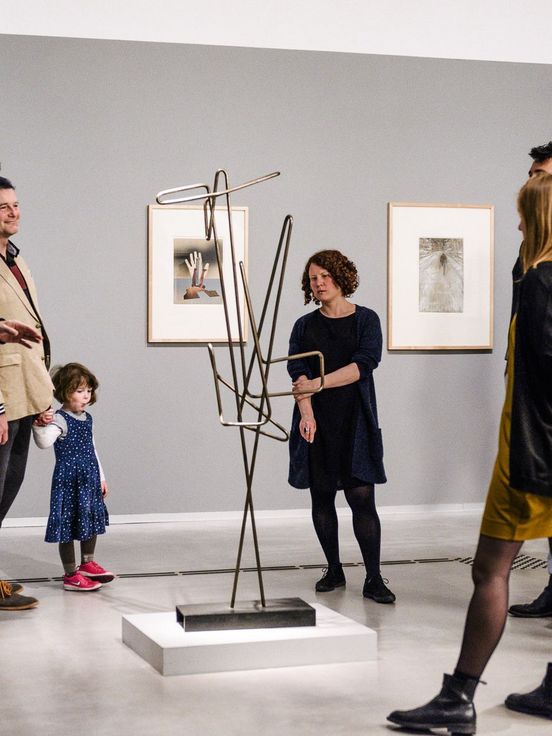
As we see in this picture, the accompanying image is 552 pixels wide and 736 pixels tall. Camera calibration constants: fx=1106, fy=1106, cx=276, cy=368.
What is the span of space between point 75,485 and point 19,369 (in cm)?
64

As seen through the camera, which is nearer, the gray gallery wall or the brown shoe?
the brown shoe

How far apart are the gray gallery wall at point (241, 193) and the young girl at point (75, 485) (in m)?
1.89

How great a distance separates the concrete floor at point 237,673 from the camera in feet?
9.53

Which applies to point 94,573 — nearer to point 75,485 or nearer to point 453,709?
point 75,485

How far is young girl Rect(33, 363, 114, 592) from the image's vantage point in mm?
4633

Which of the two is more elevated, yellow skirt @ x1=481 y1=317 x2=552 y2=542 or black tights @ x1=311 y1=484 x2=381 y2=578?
yellow skirt @ x1=481 y1=317 x2=552 y2=542

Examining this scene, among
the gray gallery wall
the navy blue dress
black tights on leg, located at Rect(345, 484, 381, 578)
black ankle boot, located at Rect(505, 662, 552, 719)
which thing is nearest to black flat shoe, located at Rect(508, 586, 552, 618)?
black tights on leg, located at Rect(345, 484, 381, 578)

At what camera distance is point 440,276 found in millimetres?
7113

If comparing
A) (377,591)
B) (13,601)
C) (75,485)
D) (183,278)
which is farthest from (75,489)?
(183,278)

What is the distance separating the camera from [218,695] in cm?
313

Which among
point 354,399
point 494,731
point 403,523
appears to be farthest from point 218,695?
point 403,523

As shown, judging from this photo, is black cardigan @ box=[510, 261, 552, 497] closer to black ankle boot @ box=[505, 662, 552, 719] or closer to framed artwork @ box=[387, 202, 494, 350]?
black ankle boot @ box=[505, 662, 552, 719]

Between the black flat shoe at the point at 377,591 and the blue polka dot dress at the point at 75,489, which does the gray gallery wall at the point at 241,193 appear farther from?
the black flat shoe at the point at 377,591

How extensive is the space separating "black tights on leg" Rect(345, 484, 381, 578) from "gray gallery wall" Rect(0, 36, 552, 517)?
235cm
